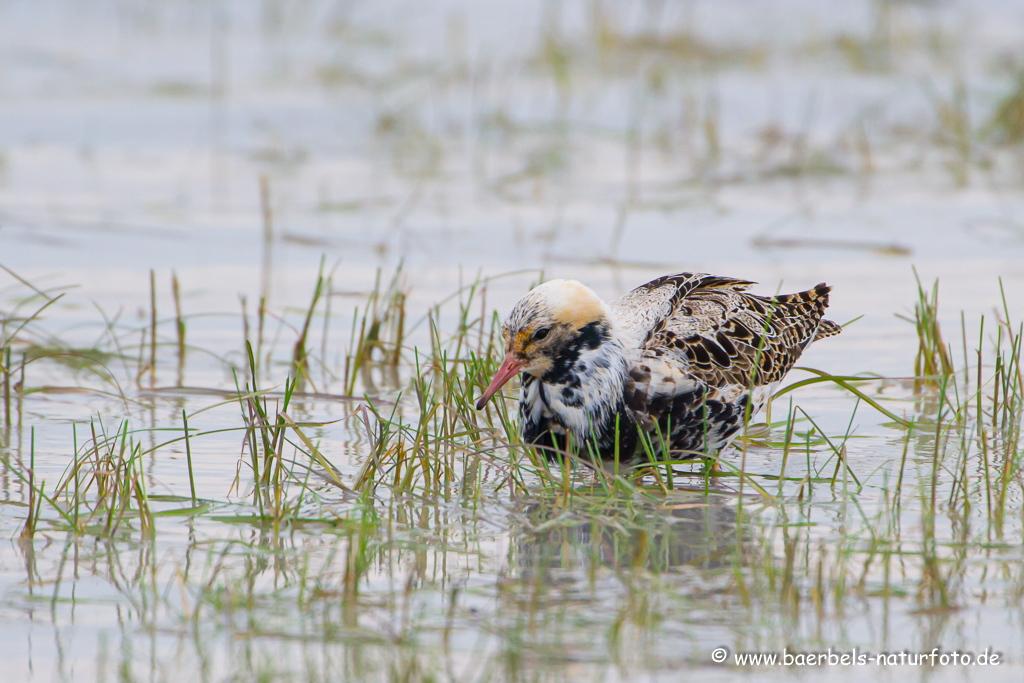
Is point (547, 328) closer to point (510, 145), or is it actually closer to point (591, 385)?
point (591, 385)

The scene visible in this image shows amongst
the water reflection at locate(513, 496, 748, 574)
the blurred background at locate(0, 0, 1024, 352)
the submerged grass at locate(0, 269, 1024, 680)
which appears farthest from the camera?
the blurred background at locate(0, 0, 1024, 352)

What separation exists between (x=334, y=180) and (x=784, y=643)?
914 cm

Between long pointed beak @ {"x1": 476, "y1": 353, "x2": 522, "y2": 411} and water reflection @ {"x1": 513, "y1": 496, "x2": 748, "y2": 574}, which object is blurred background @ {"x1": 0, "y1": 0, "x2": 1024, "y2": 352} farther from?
water reflection @ {"x1": 513, "y1": 496, "x2": 748, "y2": 574}

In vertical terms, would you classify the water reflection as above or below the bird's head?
below

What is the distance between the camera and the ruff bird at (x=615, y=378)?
5289 millimetres

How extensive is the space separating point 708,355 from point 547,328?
755 millimetres

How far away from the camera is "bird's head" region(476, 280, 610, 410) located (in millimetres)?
5293

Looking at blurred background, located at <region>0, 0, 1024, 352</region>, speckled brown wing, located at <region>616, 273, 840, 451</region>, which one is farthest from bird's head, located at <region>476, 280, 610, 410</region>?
blurred background, located at <region>0, 0, 1024, 352</region>

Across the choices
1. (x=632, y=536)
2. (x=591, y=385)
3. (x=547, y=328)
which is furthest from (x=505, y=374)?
(x=632, y=536)

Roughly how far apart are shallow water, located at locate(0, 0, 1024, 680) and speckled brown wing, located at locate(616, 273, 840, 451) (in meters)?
0.35

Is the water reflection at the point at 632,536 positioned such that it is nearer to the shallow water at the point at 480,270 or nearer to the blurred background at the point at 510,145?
the shallow water at the point at 480,270

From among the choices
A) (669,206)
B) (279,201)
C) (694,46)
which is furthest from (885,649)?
(694,46)

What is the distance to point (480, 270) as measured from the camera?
6.78m

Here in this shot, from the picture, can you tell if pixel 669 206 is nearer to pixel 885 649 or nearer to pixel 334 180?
pixel 334 180
